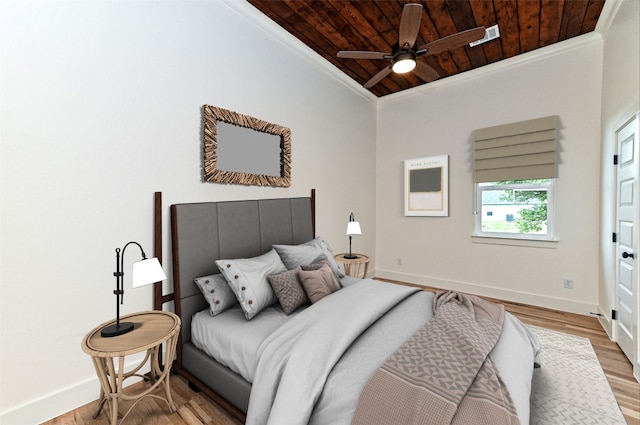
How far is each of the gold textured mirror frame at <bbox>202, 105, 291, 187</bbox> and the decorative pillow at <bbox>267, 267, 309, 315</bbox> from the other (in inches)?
39.2

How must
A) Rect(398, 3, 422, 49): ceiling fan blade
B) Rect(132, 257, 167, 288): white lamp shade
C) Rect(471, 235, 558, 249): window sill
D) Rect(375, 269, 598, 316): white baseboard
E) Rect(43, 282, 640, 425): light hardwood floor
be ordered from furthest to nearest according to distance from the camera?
Rect(471, 235, 558, 249): window sill
Rect(375, 269, 598, 316): white baseboard
Rect(398, 3, 422, 49): ceiling fan blade
Rect(43, 282, 640, 425): light hardwood floor
Rect(132, 257, 167, 288): white lamp shade

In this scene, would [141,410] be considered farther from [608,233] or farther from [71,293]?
[608,233]

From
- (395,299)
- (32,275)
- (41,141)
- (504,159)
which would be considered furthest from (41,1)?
(504,159)

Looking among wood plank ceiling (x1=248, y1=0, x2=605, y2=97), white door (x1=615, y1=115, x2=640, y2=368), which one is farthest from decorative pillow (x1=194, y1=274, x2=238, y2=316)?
white door (x1=615, y1=115, x2=640, y2=368)

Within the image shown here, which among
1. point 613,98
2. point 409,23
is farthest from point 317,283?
point 613,98

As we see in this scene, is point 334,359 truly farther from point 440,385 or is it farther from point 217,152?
point 217,152

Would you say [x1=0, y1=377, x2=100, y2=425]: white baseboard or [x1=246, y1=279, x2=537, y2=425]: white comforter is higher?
[x1=246, y1=279, x2=537, y2=425]: white comforter

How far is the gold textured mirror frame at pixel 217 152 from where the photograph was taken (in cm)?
234

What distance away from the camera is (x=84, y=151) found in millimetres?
1762

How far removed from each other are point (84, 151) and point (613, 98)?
14.5 ft

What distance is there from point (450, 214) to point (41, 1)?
4.44m

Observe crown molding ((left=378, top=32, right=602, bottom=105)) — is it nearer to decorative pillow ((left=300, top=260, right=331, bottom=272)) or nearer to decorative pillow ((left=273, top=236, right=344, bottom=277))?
decorative pillow ((left=273, top=236, right=344, bottom=277))

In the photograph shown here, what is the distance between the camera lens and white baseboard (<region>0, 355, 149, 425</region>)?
1532 mm

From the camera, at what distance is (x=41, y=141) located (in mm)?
1608
